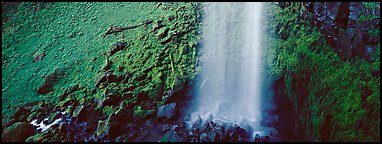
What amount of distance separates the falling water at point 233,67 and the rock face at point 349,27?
163 centimetres

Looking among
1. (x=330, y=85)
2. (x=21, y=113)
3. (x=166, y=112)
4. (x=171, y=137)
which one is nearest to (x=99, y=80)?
(x=21, y=113)

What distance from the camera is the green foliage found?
391 cm

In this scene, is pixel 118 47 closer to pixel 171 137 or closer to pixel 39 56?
pixel 39 56

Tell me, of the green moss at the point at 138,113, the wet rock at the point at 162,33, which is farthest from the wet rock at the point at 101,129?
the wet rock at the point at 162,33

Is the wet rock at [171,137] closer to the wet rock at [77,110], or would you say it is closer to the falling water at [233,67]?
the falling water at [233,67]

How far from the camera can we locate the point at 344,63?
176 inches

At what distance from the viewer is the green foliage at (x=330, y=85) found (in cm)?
391

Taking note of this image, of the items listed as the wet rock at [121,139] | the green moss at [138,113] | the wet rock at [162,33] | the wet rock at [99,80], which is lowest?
the wet rock at [121,139]

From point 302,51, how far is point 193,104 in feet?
8.12

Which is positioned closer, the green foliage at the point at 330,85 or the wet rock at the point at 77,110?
the green foliage at the point at 330,85

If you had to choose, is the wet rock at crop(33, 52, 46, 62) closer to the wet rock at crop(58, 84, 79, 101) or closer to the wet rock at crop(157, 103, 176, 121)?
the wet rock at crop(58, 84, 79, 101)

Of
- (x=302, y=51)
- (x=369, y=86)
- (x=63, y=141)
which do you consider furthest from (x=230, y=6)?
(x=63, y=141)

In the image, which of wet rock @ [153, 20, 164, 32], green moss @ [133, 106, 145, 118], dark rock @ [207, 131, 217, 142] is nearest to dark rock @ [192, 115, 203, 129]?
dark rock @ [207, 131, 217, 142]

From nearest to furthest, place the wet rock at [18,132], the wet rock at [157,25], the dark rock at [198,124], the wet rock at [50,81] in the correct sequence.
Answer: the dark rock at [198,124] < the wet rock at [18,132] < the wet rock at [50,81] < the wet rock at [157,25]
